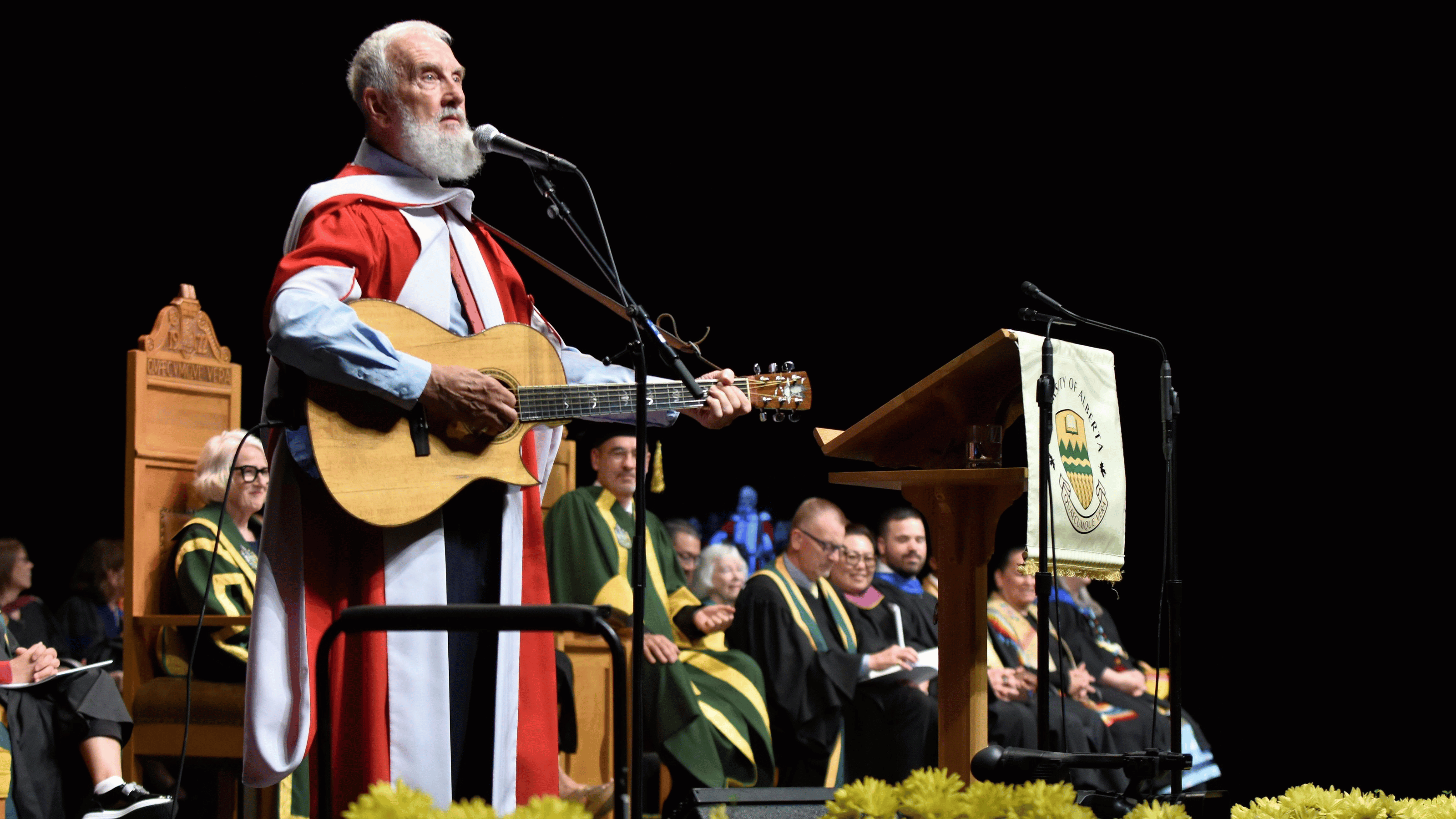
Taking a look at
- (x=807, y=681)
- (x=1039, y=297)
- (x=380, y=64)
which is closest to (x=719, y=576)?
(x=807, y=681)

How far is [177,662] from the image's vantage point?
169 inches

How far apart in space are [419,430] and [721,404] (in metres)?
0.62

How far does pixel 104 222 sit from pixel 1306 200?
18.6ft

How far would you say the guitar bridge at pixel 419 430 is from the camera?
2.38 m

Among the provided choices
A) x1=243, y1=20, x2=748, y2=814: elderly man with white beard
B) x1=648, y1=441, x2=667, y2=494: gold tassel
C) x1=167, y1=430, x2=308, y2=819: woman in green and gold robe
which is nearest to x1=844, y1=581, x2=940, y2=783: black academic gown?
x1=648, y1=441, x2=667, y2=494: gold tassel

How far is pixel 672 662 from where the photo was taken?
17.8ft

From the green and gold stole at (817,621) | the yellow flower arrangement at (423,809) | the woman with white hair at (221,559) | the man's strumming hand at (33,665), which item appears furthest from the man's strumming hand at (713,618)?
the yellow flower arrangement at (423,809)

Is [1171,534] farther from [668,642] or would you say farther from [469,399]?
[668,642]

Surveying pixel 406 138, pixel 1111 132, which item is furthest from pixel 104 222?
pixel 1111 132

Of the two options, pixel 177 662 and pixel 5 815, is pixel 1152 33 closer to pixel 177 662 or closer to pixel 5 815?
pixel 177 662

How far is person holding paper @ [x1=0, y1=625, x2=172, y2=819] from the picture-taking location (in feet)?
12.0

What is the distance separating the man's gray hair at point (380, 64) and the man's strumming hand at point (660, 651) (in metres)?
3.08

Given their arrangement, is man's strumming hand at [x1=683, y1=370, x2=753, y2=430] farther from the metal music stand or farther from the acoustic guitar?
the metal music stand

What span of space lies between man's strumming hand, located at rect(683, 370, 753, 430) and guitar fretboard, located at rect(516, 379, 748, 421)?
2 cm
